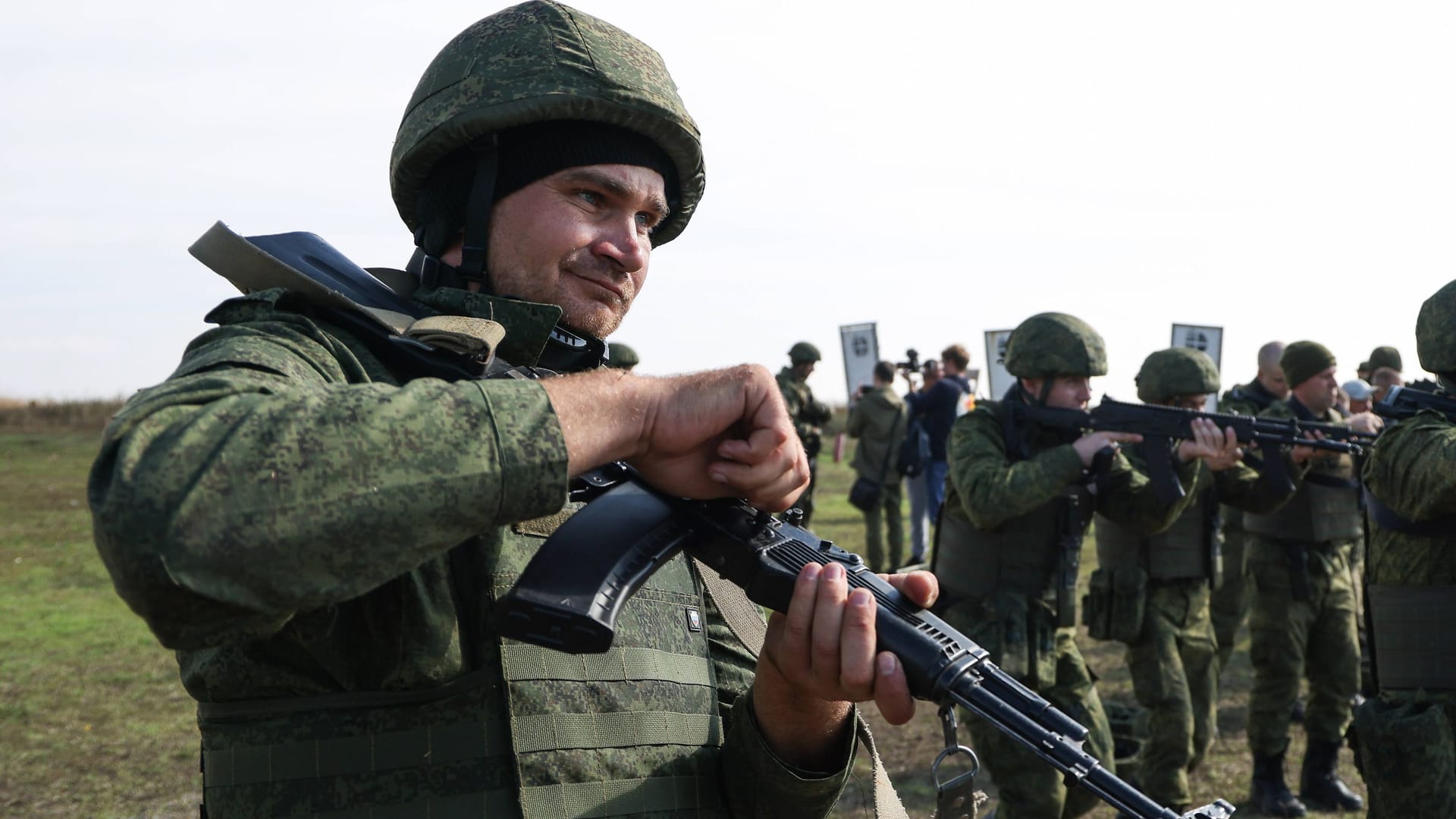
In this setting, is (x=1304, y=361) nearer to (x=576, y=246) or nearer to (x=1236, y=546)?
(x=1236, y=546)

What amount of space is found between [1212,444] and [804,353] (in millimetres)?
8344

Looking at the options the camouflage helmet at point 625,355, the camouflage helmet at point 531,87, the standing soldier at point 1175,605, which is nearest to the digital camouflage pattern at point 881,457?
the camouflage helmet at point 625,355

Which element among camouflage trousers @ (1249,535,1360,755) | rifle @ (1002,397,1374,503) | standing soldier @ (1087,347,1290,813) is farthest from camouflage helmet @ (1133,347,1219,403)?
camouflage trousers @ (1249,535,1360,755)

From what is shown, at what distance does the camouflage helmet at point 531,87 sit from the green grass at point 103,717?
1442 mm

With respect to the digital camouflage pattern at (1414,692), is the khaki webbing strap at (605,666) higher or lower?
higher

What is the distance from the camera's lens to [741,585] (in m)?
1.92

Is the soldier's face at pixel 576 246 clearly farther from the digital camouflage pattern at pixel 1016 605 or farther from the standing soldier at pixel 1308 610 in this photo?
the standing soldier at pixel 1308 610

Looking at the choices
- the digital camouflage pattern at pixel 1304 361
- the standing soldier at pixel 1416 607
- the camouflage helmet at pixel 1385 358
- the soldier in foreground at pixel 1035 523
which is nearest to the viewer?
the standing soldier at pixel 1416 607

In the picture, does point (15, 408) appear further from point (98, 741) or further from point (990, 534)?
point (990, 534)

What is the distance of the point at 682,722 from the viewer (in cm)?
209

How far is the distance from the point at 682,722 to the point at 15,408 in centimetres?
3049

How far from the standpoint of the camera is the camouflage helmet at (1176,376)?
24.8 ft

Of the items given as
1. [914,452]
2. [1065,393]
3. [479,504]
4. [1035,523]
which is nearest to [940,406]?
[914,452]

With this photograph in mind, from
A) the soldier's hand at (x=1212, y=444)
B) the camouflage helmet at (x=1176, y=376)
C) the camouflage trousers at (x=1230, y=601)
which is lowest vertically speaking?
the camouflage trousers at (x=1230, y=601)
